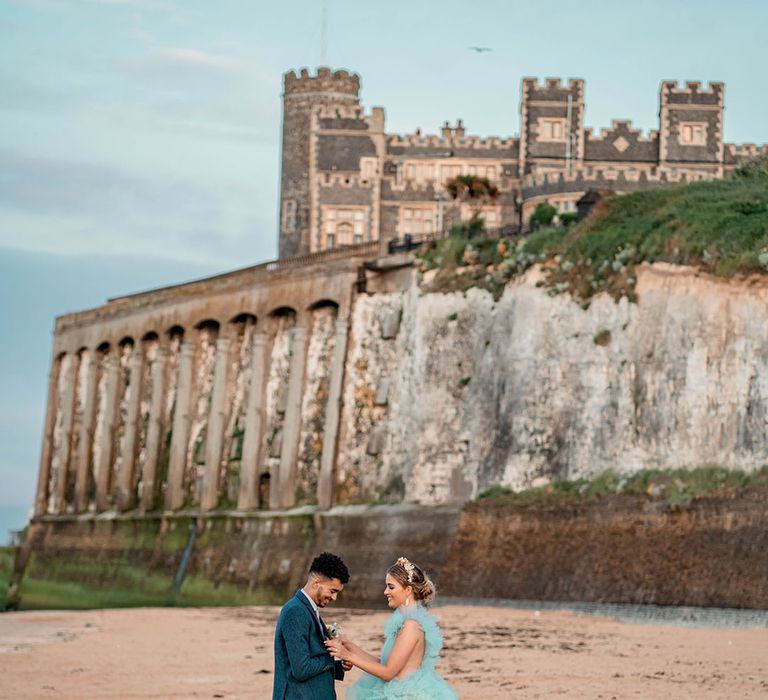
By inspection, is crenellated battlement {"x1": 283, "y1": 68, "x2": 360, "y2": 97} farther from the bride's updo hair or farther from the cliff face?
the bride's updo hair

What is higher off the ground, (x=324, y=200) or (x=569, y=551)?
(x=324, y=200)

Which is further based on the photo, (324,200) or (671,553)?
(324,200)

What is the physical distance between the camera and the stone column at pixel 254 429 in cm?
4459

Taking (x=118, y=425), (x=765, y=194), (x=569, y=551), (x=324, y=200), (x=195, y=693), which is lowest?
(x=195, y=693)

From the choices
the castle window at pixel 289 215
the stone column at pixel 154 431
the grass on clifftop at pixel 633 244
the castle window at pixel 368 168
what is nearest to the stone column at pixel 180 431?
the stone column at pixel 154 431

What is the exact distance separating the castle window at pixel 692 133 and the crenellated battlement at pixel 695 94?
2.85 ft

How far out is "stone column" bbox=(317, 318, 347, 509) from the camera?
4100 cm

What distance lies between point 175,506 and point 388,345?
10191 mm

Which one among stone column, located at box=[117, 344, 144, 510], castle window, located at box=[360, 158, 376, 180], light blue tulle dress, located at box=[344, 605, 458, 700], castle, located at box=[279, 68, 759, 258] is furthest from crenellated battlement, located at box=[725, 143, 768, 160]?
light blue tulle dress, located at box=[344, 605, 458, 700]

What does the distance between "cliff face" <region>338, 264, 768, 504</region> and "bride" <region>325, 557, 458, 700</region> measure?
19.6 meters

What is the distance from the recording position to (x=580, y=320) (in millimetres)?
35000

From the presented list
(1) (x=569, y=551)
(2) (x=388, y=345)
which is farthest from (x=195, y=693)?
(2) (x=388, y=345)

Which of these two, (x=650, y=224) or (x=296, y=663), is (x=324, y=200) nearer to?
(x=650, y=224)

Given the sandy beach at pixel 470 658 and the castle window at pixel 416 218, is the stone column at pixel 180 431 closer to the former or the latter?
the sandy beach at pixel 470 658
